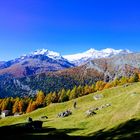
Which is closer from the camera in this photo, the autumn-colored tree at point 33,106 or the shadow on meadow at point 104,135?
the shadow on meadow at point 104,135

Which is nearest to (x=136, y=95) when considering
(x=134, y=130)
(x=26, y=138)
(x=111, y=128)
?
(x=111, y=128)

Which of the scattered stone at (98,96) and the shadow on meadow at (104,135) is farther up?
the scattered stone at (98,96)

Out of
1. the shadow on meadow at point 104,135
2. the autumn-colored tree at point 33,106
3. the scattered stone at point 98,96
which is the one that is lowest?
the shadow on meadow at point 104,135

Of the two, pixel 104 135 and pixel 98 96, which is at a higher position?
pixel 98 96

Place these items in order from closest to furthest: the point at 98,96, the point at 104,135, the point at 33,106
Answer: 1. the point at 104,135
2. the point at 98,96
3. the point at 33,106

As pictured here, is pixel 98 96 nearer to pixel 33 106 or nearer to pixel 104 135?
pixel 33 106

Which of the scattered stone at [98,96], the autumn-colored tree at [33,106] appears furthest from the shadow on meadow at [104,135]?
the autumn-colored tree at [33,106]

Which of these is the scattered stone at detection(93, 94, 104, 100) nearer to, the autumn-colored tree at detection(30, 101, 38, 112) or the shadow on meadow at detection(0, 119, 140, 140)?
the shadow on meadow at detection(0, 119, 140, 140)

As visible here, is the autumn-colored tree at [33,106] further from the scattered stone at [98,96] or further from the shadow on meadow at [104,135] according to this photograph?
the shadow on meadow at [104,135]

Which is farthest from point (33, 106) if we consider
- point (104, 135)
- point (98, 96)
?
point (104, 135)

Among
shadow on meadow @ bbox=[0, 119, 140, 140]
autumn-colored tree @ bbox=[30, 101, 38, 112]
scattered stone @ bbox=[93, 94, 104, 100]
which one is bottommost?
shadow on meadow @ bbox=[0, 119, 140, 140]

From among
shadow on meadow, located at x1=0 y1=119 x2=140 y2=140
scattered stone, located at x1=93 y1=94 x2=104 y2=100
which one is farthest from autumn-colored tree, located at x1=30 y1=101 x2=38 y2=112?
shadow on meadow, located at x1=0 y1=119 x2=140 y2=140

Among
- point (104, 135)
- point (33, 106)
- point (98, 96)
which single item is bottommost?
point (104, 135)

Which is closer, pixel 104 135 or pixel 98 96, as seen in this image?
pixel 104 135
